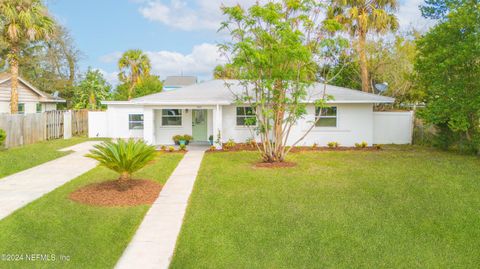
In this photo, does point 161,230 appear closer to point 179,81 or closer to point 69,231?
point 69,231

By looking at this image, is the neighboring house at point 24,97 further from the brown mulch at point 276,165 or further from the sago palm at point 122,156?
the sago palm at point 122,156

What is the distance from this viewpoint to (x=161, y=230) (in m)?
6.47

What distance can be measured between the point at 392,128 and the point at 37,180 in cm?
1649

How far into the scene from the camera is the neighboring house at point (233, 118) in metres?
18.0

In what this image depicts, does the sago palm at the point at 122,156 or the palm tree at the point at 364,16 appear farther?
the palm tree at the point at 364,16

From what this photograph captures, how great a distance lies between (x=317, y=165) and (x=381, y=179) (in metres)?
2.86

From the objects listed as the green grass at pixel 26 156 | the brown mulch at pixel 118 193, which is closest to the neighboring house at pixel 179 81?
the green grass at pixel 26 156

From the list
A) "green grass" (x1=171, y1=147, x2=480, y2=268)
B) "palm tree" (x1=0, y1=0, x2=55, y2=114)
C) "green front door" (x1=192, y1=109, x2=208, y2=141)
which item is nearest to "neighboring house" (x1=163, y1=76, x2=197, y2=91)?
"palm tree" (x1=0, y1=0, x2=55, y2=114)

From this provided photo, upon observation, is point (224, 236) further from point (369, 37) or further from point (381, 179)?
point (369, 37)

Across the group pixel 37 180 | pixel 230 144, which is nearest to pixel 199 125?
pixel 230 144

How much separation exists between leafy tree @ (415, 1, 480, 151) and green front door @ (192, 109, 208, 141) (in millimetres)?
10298

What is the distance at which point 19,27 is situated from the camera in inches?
790

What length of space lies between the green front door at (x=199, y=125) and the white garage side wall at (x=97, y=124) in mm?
6634

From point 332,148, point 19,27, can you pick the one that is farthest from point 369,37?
point 19,27
